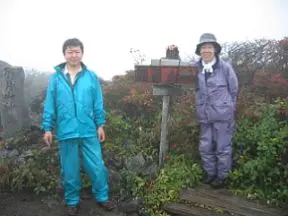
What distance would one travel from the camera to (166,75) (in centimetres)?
594

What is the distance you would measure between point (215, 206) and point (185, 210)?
0.43m

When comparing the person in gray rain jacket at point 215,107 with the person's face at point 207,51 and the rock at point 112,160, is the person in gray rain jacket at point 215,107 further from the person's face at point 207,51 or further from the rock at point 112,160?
the rock at point 112,160

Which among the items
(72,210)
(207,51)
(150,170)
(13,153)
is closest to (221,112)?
(207,51)

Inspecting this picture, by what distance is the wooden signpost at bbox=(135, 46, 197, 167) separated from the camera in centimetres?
586

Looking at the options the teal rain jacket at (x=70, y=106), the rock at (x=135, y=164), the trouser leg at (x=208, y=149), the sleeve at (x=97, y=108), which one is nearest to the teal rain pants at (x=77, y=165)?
the teal rain jacket at (x=70, y=106)

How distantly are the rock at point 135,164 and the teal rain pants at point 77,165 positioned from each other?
3.02 ft

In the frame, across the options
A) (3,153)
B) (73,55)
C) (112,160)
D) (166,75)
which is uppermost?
(73,55)

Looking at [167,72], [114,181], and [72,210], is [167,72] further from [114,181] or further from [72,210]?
[72,210]

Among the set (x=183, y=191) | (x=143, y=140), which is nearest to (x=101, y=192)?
(x=183, y=191)

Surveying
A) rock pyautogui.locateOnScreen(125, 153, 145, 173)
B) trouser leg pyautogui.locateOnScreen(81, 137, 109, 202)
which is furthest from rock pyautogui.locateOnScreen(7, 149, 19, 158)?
rock pyautogui.locateOnScreen(125, 153, 145, 173)

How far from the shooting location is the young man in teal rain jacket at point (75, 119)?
5207 millimetres

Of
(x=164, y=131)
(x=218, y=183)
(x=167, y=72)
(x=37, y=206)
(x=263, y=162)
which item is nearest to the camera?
(x=263, y=162)

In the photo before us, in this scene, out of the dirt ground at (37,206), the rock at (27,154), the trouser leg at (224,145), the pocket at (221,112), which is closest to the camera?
the dirt ground at (37,206)

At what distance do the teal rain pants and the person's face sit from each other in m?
2.04
